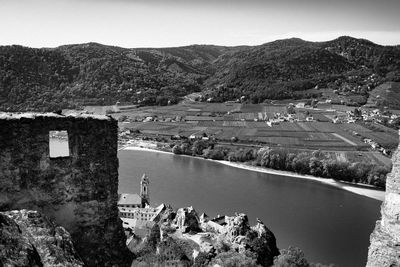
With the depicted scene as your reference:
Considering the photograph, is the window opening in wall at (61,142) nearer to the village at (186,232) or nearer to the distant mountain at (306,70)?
the village at (186,232)

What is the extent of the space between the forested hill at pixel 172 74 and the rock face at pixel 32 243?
179 feet

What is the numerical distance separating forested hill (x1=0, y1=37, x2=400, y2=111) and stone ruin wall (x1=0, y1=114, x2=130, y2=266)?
53.1 metres

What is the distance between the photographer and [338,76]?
12769 centimetres

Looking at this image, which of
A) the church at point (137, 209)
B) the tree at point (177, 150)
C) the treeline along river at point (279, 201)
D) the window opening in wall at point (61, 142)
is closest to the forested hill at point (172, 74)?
the tree at point (177, 150)

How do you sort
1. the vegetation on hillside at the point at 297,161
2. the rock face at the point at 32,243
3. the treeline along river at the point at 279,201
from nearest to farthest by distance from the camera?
the rock face at the point at 32,243
the treeline along river at the point at 279,201
the vegetation on hillside at the point at 297,161

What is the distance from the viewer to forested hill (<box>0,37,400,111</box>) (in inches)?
3066

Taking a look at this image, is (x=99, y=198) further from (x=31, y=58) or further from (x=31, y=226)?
(x=31, y=58)

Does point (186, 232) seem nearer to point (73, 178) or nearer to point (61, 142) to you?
point (61, 142)

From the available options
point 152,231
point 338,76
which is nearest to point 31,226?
point 152,231

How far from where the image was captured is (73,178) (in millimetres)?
6582

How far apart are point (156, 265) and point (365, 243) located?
15939mm

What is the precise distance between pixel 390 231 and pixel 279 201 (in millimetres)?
34442

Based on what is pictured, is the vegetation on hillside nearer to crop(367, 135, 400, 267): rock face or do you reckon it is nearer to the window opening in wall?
the window opening in wall

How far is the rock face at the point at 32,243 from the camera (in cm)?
402
